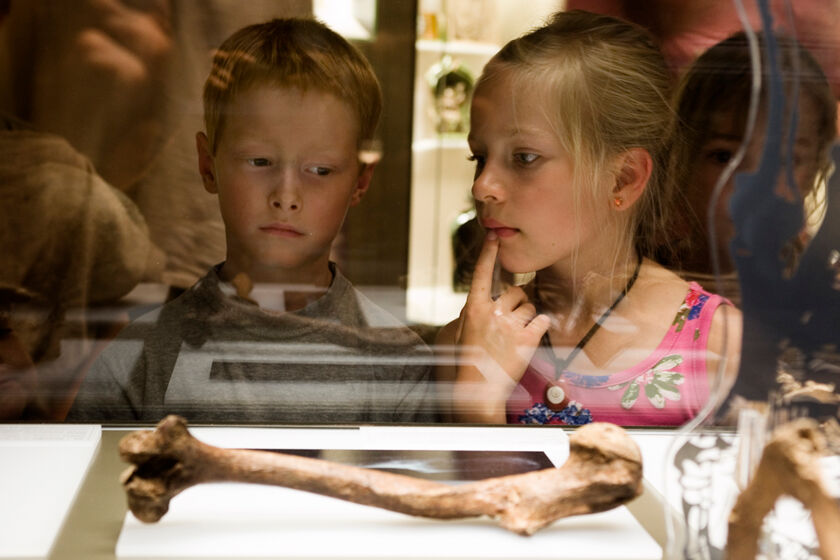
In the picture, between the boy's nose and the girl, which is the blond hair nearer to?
the girl

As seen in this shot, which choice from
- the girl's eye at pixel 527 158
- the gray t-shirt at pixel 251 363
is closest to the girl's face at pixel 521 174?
the girl's eye at pixel 527 158

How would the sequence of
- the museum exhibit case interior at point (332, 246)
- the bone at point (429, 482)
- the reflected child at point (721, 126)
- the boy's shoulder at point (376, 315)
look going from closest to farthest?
the bone at point (429, 482), the museum exhibit case interior at point (332, 246), the reflected child at point (721, 126), the boy's shoulder at point (376, 315)

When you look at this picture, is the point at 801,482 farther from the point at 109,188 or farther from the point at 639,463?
the point at 109,188

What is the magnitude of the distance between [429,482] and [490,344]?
1.33ft

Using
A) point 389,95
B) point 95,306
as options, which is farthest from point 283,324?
point 389,95

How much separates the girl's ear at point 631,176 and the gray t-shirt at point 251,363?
395 millimetres

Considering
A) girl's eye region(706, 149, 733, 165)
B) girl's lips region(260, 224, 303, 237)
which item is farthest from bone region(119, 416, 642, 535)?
girl's eye region(706, 149, 733, 165)

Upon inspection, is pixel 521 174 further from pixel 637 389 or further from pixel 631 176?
pixel 637 389

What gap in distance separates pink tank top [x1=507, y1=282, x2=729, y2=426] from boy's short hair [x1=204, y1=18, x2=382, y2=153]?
0.56 meters

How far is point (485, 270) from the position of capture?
1.34 meters

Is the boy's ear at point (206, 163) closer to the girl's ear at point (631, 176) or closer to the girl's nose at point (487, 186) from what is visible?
the girl's nose at point (487, 186)

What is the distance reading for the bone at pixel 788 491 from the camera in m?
0.85

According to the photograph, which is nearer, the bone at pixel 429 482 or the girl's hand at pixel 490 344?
the bone at pixel 429 482

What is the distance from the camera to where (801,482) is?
0.86 metres
